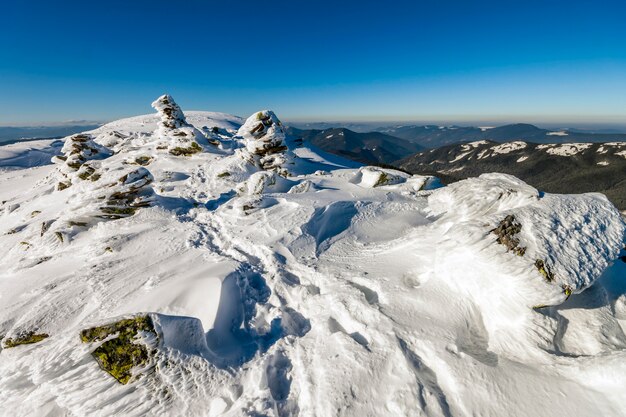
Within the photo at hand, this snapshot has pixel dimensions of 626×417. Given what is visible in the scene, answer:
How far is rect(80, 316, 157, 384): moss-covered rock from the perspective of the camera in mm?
7258

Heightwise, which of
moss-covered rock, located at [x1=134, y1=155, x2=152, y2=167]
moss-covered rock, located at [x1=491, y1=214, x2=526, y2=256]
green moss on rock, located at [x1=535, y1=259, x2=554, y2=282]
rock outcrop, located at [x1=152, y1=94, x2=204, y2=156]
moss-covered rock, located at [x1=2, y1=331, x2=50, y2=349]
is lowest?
moss-covered rock, located at [x1=2, y1=331, x2=50, y2=349]

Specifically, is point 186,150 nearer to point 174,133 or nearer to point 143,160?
point 143,160

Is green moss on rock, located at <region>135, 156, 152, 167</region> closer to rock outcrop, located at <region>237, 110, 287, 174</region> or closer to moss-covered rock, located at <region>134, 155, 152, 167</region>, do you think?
moss-covered rock, located at <region>134, 155, 152, 167</region>

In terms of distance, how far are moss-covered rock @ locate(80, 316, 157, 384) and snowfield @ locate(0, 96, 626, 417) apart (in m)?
0.04

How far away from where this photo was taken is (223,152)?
37.1m

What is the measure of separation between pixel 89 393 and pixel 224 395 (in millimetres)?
3331

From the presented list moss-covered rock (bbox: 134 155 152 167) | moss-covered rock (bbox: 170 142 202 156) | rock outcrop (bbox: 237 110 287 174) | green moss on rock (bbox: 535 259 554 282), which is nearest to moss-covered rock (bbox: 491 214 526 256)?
green moss on rock (bbox: 535 259 554 282)

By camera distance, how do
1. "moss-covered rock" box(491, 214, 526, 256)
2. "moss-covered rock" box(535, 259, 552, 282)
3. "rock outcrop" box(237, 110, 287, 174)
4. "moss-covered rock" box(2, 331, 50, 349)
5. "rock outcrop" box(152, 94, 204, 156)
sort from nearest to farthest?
1. "moss-covered rock" box(535, 259, 552, 282)
2. "moss-covered rock" box(491, 214, 526, 256)
3. "moss-covered rock" box(2, 331, 50, 349)
4. "rock outcrop" box(237, 110, 287, 174)
5. "rock outcrop" box(152, 94, 204, 156)

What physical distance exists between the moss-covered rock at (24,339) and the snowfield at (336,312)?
52 mm

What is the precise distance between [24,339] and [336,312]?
1125 cm

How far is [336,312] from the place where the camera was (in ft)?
31.2

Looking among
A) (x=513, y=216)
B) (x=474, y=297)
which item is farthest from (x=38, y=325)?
(x=513, y=216)

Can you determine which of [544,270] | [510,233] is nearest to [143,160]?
[510,233]

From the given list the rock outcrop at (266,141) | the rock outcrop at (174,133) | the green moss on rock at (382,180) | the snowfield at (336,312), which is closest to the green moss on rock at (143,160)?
the rock outcrop at (174,133)
